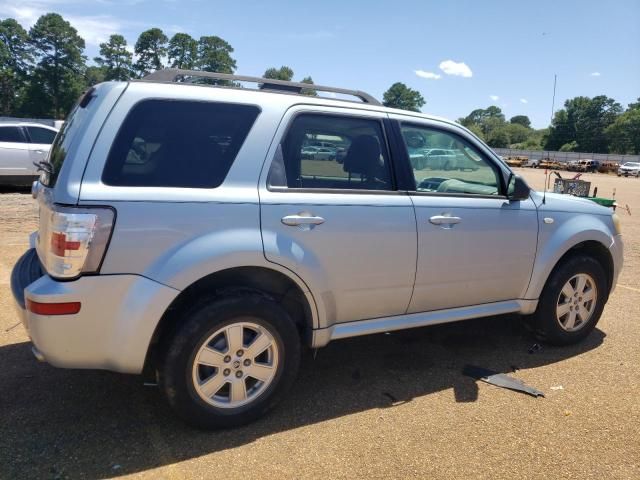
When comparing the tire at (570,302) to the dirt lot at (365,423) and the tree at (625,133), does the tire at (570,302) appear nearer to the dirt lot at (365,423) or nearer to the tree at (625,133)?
the dirt lot at (365,423)

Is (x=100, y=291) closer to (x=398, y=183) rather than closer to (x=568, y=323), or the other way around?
(x=398, y=183)

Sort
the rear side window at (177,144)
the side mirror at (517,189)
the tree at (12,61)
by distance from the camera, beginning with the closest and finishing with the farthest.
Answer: the rear side window at (177,144), the side mirror at (517,189), the tree at (12,61)

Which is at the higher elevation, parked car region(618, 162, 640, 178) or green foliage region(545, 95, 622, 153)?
green foliage region(545, 95, 622, 153)

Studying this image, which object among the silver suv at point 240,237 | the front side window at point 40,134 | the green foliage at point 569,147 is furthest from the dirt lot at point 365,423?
the green foliage at point 569,147

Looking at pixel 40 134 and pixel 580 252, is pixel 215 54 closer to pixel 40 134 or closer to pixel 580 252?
pixel 40 134

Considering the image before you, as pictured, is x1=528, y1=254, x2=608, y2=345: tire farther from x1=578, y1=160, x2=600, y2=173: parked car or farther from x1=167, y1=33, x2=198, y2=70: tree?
x1=167, y1=33, x2=198, y2=70: tree

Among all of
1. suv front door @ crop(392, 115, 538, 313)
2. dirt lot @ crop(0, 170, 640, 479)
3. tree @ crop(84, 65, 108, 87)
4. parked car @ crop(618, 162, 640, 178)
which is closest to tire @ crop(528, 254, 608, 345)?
dirt lot @ crop(0, 170, 640, 479)

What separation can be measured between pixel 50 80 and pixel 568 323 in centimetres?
8739

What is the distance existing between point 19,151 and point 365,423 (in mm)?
11702

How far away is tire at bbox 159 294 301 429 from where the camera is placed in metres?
2.68

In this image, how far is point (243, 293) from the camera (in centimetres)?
282

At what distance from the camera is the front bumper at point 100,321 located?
2445 mm

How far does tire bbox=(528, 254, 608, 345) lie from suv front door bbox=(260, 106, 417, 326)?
147cm

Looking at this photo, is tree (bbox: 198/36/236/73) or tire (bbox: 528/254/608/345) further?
tree (bbox: 198/36/236/73)
